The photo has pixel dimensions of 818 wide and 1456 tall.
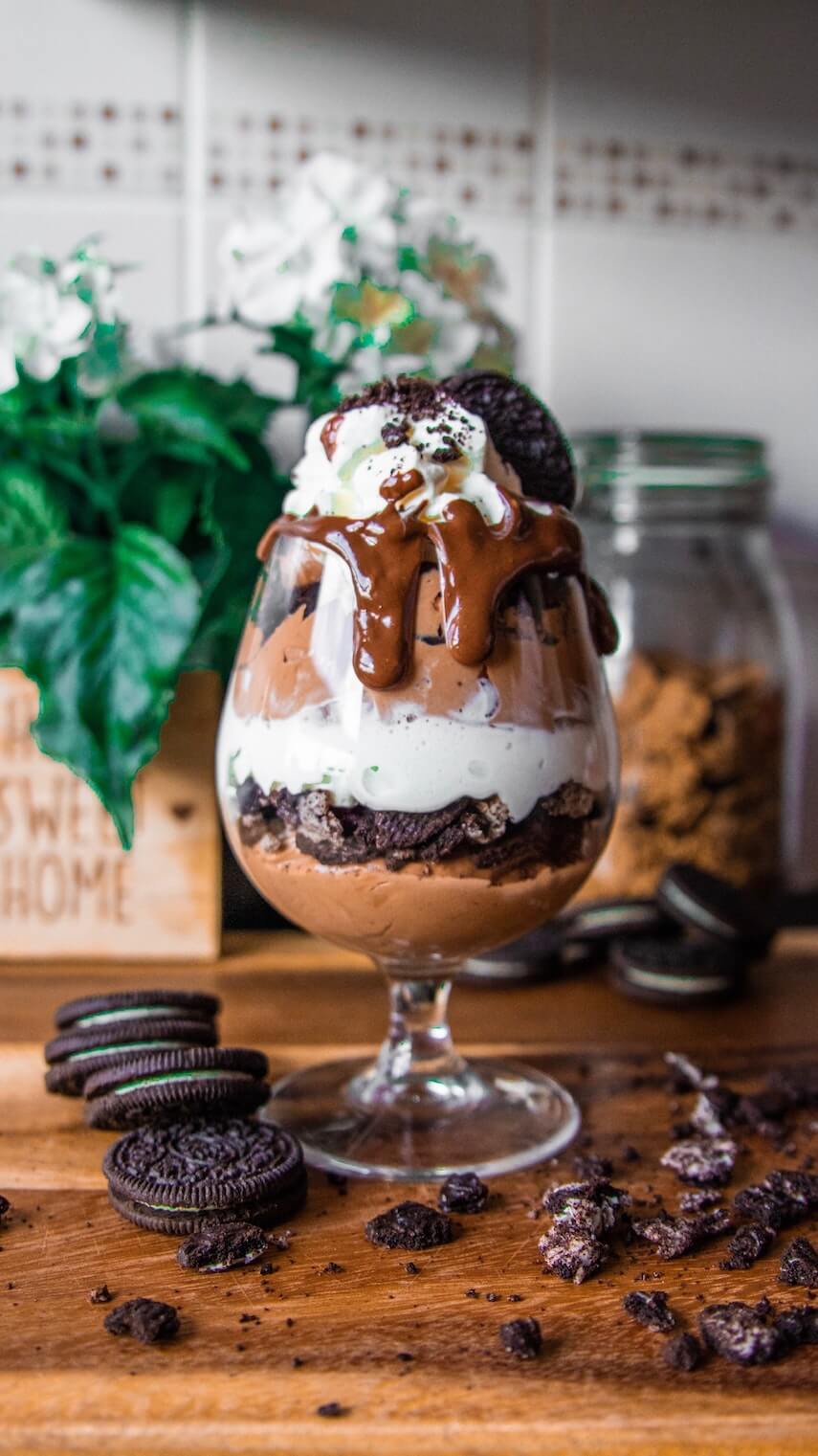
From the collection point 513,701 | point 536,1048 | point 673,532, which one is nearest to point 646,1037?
point 536,1048

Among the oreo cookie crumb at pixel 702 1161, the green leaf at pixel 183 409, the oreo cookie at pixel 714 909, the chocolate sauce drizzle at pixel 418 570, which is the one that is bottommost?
the oreo cookie crumb at pixel 702 1161

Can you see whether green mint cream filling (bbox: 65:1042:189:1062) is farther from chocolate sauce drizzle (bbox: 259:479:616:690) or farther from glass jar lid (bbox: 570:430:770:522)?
glass jar lid (bbox: 570:430:770:522)

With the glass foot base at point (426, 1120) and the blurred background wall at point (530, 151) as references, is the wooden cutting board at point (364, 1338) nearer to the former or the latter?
the glass foot base at point (426, 1120)

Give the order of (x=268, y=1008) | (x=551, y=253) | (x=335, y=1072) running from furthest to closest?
(x=551, y=253), (x=268, y=1008), (x=335, y=1072)

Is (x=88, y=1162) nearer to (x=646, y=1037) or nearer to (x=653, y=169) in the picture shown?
(x=646, y=1037)

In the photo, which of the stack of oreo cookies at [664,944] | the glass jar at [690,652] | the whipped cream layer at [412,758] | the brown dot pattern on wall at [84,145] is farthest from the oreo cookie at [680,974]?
the brown dot pattern on wall at [84,145]

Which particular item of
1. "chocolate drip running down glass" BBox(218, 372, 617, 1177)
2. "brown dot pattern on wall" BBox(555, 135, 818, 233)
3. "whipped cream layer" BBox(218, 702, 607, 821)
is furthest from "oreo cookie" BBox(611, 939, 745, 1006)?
"brown dot pattern on wall" BBox(555, 135, 818, 233)
